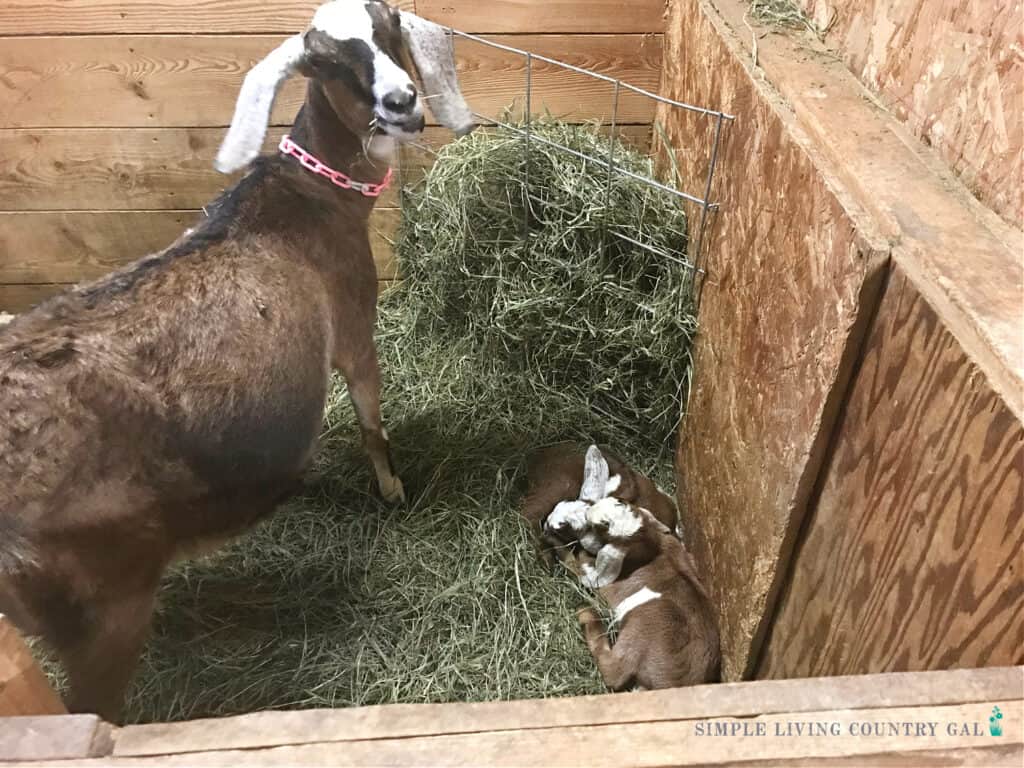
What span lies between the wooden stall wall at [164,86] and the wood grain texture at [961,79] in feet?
3.95

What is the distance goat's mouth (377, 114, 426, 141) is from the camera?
1.94 metres

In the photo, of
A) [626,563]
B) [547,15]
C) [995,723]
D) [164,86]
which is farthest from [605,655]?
[164,86]

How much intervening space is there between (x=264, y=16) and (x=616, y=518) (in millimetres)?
2109

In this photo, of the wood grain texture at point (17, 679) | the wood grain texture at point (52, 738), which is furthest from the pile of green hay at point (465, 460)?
the wood grain texture at point (52, 738)

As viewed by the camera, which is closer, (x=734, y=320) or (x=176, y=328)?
(x=176, y=328)

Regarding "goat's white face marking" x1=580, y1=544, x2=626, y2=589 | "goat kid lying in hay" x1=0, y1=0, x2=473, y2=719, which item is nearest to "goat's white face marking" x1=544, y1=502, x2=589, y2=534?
"goat's white face marking" x1=580, y1=544, x2=626, y2=589

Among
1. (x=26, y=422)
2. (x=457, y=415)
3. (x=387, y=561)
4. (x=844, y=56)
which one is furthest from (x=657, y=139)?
(x=26, y=422)

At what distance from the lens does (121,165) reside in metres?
2.98

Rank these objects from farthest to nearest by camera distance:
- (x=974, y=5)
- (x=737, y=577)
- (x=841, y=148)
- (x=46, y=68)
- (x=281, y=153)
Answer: (x=46, y=68) → (x=281, y=153) → (x=737, y=577) → (x=841, y=148) → (x=974, y=5)

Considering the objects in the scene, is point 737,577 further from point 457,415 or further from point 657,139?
point 657,139

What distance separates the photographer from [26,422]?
4.78 feet

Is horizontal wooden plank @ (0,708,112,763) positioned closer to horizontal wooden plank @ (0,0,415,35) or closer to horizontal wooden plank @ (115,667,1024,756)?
horizontal wooden plank @ (115,667,1024,756)

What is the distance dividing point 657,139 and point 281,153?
4.43 ft

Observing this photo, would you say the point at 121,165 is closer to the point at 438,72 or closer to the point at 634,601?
the point at 438,72
